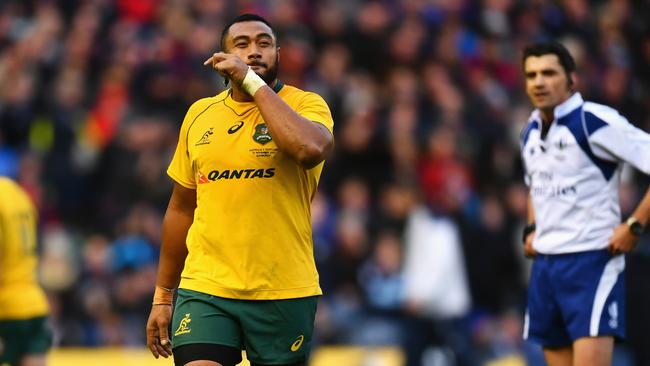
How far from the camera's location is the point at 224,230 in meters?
6.36

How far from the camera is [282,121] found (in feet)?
19.7

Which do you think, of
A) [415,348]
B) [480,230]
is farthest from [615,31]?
[415,348]

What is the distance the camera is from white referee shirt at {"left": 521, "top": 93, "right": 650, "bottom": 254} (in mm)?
7750

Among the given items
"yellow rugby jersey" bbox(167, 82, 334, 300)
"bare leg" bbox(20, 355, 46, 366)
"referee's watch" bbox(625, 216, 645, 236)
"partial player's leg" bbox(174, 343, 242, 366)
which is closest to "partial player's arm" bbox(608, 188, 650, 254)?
"referee's watch" bbox(625, 216, 645, 236)

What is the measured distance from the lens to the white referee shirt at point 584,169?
7750 mm

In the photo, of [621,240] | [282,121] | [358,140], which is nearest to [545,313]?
[621,240]

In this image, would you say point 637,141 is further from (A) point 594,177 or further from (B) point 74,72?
(B) point 74,72

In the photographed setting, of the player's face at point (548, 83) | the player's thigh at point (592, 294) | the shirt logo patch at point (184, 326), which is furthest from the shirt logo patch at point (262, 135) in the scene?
the player's thigh at point (592, 294)

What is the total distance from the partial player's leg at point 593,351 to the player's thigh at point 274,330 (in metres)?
2.11

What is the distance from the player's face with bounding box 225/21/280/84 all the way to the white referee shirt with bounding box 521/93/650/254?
230 cm

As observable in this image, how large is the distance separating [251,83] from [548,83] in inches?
102

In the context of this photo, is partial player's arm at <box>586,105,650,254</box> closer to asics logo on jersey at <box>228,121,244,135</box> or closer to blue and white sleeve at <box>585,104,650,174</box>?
blue and white sleeve at <box>585,104,650,174</box>

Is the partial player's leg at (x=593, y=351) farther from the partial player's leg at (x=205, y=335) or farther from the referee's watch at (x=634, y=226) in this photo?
the partial player's leg at (x=205, y=335)

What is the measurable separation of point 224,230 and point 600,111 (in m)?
2.73
